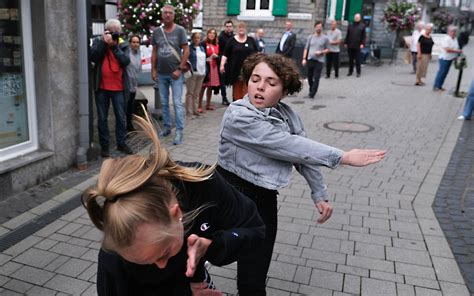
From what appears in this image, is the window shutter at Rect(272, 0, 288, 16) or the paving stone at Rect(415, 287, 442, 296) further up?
the window shutter at Rect(272, 0, 288, 16)

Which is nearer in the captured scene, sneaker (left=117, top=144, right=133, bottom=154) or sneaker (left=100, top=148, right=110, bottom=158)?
sneaker (left=100, top=148, right=110, bottom=158)

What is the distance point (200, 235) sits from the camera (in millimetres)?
1757

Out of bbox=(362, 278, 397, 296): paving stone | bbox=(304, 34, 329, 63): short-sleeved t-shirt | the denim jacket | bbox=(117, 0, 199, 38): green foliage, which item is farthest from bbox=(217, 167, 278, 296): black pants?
bbox=(304, 34, 329, 63): short-sleeved t-shirt

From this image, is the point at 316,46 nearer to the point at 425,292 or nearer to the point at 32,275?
the point at 425,292

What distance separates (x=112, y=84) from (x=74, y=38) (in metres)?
0.88

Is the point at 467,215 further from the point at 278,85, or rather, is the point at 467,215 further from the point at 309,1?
the point at 309,1

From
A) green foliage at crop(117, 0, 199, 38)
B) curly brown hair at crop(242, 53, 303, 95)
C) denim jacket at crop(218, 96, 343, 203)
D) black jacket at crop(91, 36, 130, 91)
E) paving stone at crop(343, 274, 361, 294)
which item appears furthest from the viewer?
green foliage at crop(117, 0, 199, 38)

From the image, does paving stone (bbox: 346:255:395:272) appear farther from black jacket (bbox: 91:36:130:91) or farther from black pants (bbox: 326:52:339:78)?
black pants (bbox: 326:52:339:78)

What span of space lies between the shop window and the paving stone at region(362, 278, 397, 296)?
388 cm

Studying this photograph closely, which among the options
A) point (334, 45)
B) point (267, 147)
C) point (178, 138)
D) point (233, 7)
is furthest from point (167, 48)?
point (233, 7)

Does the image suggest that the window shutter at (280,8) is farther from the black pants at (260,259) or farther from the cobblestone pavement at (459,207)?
the black pants at (260,259)

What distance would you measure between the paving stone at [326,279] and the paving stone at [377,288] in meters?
0.18

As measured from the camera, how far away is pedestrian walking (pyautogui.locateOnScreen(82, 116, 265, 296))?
134cm

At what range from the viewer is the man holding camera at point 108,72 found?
627 centimetres
